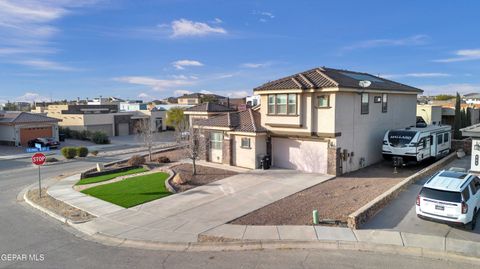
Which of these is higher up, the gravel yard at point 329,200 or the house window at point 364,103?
the house window at point 364,103

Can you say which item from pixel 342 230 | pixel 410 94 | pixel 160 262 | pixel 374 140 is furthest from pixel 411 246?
pixel 410 94

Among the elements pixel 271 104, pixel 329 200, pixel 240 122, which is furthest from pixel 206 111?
pixel 329 200

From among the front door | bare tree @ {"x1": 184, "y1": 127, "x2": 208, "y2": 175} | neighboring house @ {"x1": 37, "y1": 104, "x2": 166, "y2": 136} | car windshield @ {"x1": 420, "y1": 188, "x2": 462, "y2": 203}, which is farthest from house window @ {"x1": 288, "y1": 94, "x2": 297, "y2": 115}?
neighboring house @ {"x1": 37, "y1": 104, "x2": 166, "y2": 136}

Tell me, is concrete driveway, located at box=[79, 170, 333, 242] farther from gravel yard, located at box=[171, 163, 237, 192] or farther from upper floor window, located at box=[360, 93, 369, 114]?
upper floor window, located at box=[360, 93, 369, 114]

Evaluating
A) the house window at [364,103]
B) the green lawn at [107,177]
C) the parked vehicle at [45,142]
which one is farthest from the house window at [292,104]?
the parked vehicle at [45,142]

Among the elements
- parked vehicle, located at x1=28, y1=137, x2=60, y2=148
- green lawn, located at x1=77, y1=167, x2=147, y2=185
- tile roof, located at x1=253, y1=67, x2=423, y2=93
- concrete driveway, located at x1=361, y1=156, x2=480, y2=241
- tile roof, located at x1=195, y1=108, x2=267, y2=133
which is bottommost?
green lawn, located at x1=77, y1=167, x2=147, y2=185

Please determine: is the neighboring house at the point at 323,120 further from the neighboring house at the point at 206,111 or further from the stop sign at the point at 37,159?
the neighboring house at the point at 206,111

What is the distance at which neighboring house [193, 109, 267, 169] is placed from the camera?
2422 centimetres

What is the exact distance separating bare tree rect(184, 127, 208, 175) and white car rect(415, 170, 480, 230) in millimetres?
14209

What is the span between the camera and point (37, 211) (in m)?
16.6

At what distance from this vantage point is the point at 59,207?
16.8m

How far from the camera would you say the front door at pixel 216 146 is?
26406 millimetres

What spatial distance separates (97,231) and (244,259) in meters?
6.38

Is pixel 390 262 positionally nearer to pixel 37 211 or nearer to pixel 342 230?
pixel 342 230
